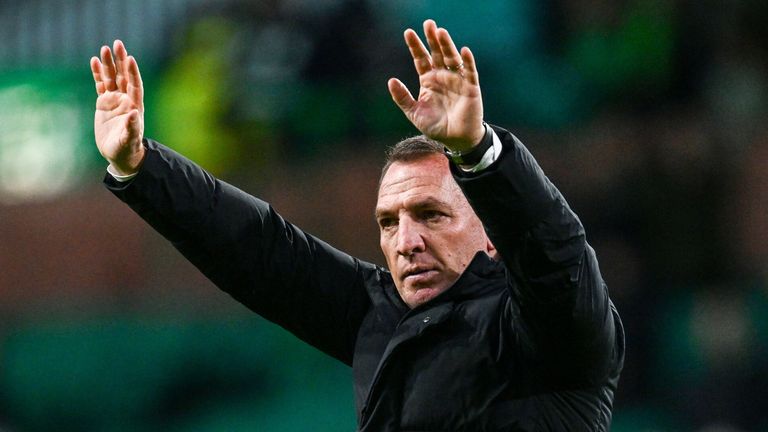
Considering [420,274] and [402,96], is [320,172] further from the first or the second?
[402,96]

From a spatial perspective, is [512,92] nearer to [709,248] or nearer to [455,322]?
[709,248]

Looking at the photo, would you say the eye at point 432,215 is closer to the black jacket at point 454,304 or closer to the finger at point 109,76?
the black jacket at point 454,304

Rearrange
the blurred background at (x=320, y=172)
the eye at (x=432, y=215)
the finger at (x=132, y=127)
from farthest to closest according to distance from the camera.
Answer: the blurred background at (x=320, y=172) → the eye at (x=432, y=215) → the finger at (x=132, y=127)

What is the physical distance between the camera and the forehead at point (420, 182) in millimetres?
2910

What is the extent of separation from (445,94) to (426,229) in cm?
51

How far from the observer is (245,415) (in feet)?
18.9

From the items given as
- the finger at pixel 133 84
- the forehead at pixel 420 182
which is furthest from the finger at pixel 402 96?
the finger at pixel 133 84

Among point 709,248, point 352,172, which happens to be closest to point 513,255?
point 709,248

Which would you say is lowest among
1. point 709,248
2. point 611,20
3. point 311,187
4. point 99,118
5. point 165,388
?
point 165,388

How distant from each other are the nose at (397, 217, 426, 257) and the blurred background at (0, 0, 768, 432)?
Answer: 272cm

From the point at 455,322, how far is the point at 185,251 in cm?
67

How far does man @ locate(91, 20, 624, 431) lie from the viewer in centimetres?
242

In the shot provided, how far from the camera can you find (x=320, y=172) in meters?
6.25

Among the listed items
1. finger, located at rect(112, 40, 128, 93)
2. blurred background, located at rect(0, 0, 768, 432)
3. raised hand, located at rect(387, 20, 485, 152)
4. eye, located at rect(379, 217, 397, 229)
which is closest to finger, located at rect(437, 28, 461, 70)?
raised hand, located at rect(387, 20, 485, 152)
